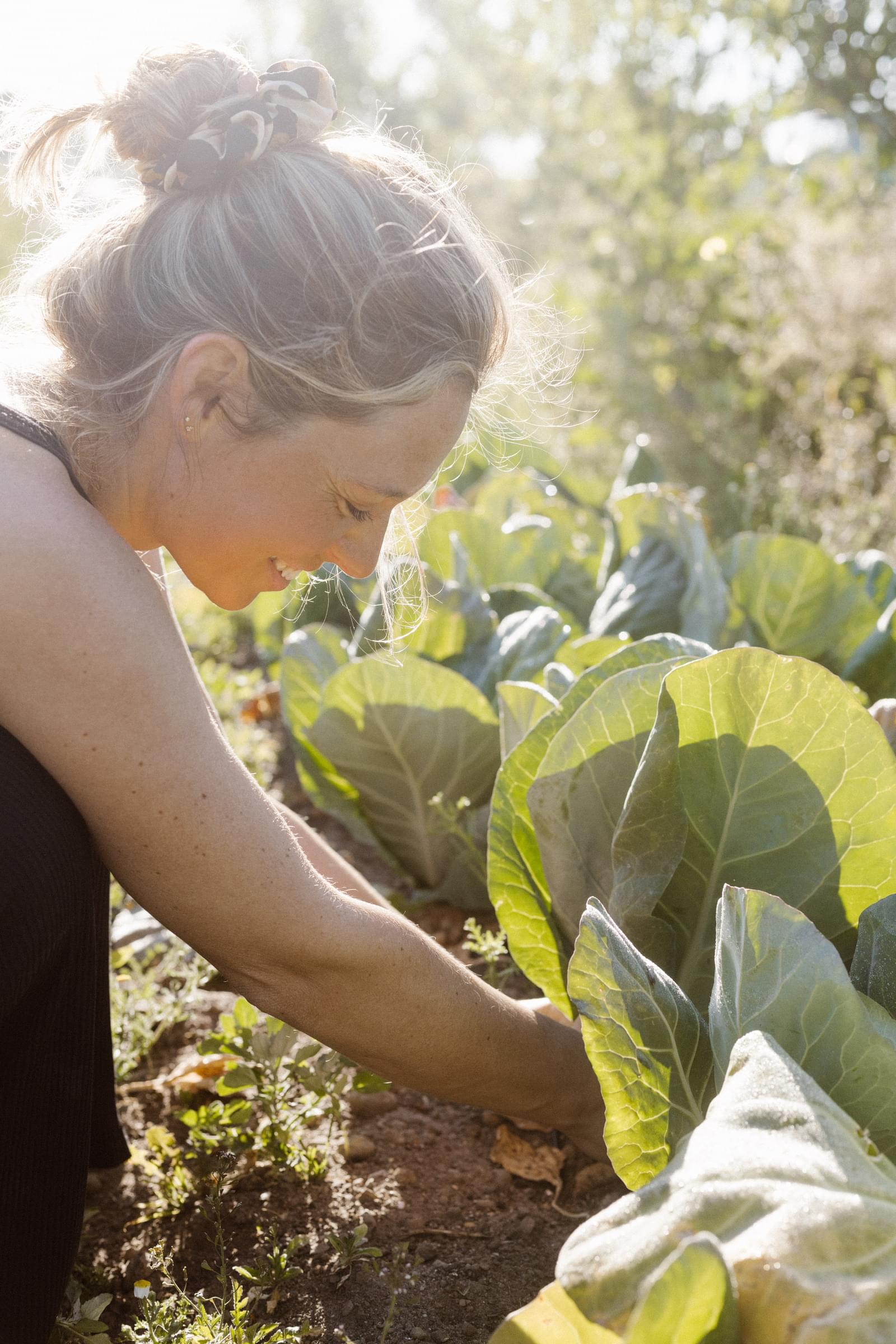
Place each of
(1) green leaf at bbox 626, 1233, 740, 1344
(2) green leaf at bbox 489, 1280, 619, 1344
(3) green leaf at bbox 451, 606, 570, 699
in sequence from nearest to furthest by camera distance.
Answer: (1) green leaf at bbox 626, 1233, 740, 1344, (2) green leaf at bbox 489, 1280, 619, 1344, (3) green leaf at bbox 451, 606, 570, 699

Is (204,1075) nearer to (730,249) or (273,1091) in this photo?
(273,1091)

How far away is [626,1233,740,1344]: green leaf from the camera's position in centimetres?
84

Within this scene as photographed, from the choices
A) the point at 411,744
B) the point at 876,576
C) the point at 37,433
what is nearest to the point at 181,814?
the point at 37,433

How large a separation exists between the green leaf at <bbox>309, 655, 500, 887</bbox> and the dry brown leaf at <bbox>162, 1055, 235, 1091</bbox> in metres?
0.71

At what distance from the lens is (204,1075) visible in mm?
2076

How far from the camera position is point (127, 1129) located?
204 cm

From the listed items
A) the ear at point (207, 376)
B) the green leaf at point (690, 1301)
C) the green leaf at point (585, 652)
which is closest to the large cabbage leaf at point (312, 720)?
the green leaf at point (585, 652)

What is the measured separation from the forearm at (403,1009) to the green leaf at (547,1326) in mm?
516

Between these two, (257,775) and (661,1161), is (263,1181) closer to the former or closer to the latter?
(661,1161)

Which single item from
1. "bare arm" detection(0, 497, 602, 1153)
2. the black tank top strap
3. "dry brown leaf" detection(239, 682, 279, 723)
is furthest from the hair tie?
"dry brown leaf" detection(239, 682, 279, 723)

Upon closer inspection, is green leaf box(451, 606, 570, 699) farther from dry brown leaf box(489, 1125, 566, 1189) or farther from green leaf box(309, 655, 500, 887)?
dry brown leaf box(489, 1125, 566, 1189)

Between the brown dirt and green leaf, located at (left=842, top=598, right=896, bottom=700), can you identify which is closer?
the brown dirt

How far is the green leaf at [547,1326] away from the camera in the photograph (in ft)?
3.26

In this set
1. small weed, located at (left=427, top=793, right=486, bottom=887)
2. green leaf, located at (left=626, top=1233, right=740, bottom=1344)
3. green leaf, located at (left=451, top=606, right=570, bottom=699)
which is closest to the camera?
green leaf, located at (left=626, top=1233, right=740, bottom=1344)
